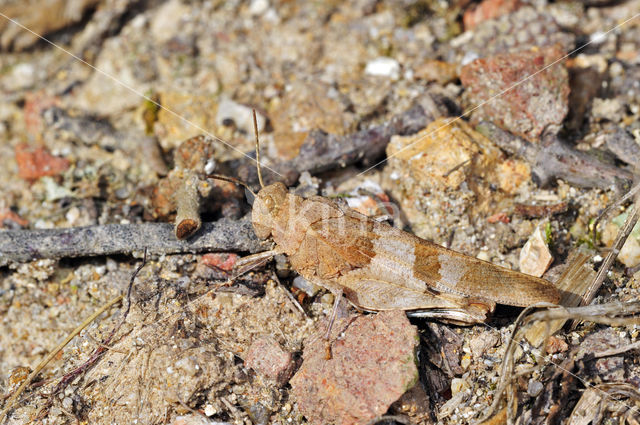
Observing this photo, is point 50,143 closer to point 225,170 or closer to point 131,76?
point 131,76

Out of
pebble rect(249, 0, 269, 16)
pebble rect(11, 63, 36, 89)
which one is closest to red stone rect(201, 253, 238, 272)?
pebble rect(249, 0, 269, 16)

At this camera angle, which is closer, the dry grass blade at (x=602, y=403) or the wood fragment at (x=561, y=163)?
the dry grass blade at (x=602, y=403)

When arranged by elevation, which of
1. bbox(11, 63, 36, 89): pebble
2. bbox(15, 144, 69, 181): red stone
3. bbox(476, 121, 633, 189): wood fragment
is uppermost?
bbox(476, 121, 633, 189): wood fragment

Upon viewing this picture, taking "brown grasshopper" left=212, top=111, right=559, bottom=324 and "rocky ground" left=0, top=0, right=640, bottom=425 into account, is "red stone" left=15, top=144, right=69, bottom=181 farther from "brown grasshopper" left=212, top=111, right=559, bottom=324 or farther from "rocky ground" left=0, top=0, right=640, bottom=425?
"brown grasshopper" left=212, top=111, right=559, bottom=324

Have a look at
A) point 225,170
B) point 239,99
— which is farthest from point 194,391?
point 239,99

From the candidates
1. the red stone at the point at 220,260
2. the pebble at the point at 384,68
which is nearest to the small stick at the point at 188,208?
the red stone at the point at 220,260

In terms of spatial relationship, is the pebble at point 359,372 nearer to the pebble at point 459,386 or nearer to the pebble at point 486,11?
the pebble at point 459,386

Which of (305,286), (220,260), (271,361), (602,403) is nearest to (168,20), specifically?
(220,260)
